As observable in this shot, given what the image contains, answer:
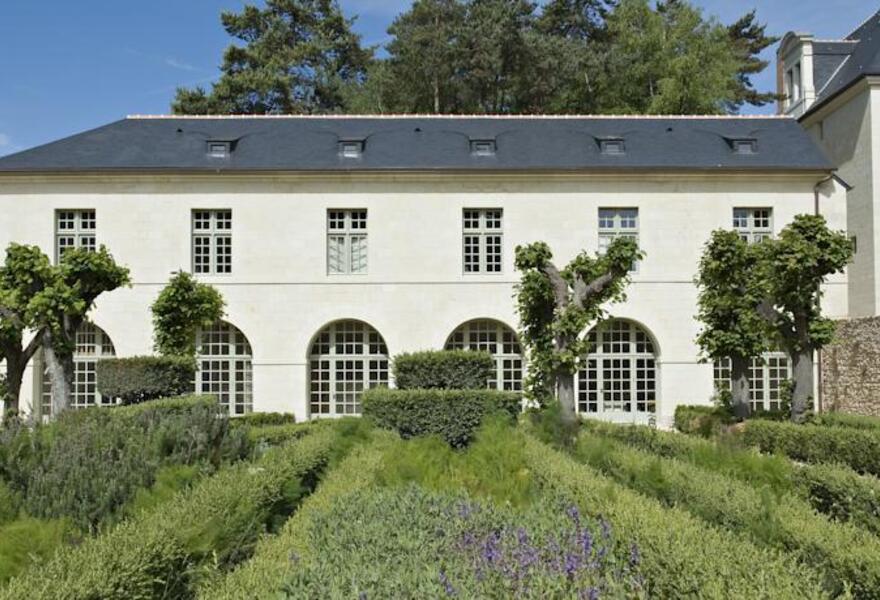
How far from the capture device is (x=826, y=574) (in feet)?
16.5

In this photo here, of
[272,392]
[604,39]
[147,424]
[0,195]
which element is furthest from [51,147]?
[604,39]

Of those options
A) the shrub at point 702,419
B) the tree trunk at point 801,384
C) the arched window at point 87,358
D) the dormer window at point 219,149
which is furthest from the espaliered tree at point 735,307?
the arched window at point 87,358

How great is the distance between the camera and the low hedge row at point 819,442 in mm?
11125

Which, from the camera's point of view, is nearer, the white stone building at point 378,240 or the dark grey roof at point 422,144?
the white stone building at point 378,240

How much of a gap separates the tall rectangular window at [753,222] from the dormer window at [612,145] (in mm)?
3680

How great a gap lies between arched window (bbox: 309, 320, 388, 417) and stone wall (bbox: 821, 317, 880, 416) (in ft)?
38.9

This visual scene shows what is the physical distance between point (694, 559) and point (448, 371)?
1094cm

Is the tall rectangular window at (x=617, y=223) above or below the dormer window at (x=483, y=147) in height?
below

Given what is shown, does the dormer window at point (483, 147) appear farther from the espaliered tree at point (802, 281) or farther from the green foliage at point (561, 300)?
the espaliered tree at point (802, 281)

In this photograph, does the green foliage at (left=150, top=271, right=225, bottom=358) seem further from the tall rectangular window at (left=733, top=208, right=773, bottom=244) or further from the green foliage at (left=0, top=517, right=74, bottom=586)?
the tall rectangular window at (left=733, top=208, right=773, bottom=244)

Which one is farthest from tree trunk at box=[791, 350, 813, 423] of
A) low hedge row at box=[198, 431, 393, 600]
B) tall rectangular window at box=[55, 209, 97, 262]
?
tall rectangular window at box=[55, 209, 97, 262]

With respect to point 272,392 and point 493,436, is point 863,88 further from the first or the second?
point 272,392

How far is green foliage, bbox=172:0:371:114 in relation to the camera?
3328 cm

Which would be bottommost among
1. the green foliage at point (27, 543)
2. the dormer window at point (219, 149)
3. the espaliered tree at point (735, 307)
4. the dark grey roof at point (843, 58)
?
the green foliage at point (27, 543)
